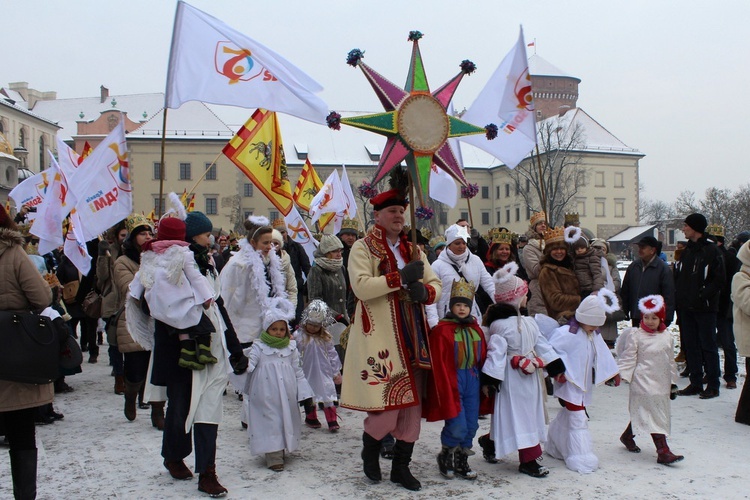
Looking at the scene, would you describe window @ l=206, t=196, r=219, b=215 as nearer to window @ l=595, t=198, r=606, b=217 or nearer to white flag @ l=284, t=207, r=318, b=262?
window @ l=595, t=198, r=606, b=217

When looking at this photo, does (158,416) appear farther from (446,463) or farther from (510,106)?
(510,106)

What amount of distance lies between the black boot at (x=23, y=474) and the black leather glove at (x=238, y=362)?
58.5 inches

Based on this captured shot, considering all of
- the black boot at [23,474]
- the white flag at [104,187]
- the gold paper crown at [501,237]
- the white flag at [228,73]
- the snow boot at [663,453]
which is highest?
the white flag at [228,73]

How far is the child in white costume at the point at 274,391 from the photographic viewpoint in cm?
545

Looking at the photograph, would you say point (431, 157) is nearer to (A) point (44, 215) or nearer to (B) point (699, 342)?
(B) point (699, 342)

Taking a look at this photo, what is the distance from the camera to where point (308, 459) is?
224 inches

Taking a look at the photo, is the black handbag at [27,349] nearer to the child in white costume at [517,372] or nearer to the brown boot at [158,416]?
the brown boot at [158,416]

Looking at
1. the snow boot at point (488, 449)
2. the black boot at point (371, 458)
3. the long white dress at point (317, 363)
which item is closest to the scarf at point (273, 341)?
the long white dress at point (317, 363)

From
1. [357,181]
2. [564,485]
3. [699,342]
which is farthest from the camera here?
[357,181]

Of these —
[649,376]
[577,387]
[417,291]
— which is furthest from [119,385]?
[649,376]

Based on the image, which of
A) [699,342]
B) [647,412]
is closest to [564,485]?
[647,412]

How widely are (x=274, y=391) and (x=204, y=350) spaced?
3.36 feet

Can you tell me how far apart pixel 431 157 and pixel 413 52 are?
799mm

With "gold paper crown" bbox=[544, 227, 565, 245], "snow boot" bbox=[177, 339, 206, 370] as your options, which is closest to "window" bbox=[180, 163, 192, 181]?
"gold paper crown" bbox=[544, 227, 565, 245]
